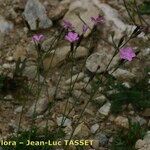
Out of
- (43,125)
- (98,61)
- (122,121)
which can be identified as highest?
(98,61)

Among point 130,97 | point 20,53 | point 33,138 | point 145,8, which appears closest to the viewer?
point 33,138

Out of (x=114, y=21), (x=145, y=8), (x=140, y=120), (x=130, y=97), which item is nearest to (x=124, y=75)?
(x=130, y=97)

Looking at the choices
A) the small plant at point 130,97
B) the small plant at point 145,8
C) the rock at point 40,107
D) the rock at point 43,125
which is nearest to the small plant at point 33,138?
the rock at point 43,125

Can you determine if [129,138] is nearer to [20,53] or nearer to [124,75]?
[124,75]

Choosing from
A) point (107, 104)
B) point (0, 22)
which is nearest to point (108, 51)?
point (107, 104)

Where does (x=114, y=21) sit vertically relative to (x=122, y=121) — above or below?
above

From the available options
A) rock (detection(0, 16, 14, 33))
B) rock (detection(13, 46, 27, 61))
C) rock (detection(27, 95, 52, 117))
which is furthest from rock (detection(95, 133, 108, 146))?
rock (detection(0, 16, 14, 33))

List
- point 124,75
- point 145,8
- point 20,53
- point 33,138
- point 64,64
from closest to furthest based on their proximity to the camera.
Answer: point 33,138 < point 124,75 < point 64,64 < point 20,53 < point 145,8
